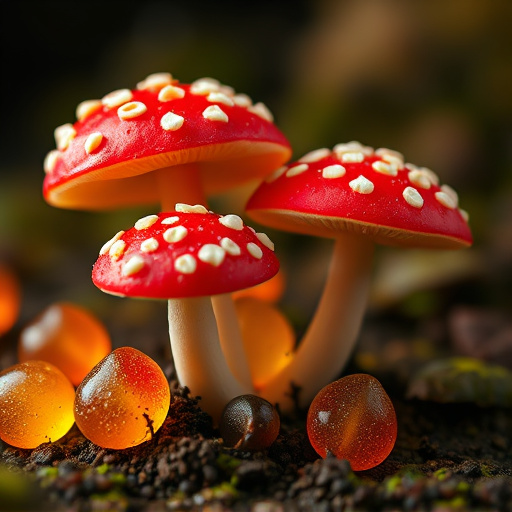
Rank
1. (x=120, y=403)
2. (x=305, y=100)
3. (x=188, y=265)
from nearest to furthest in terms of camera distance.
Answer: (x=188, y=265), (x=120, y=403), (x=305, y=100)

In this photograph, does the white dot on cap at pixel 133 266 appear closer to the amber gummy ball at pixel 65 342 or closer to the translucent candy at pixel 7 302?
the amber gummy ball at pixel 65 342

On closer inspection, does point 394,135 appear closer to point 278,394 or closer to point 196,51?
point 196,51

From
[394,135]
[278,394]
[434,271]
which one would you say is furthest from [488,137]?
[278,394]

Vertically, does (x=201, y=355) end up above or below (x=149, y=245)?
below

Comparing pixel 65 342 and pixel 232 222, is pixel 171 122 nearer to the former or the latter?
pixel 232 222

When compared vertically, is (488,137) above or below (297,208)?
below

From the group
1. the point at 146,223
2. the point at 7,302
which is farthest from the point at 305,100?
the point at 146,223
